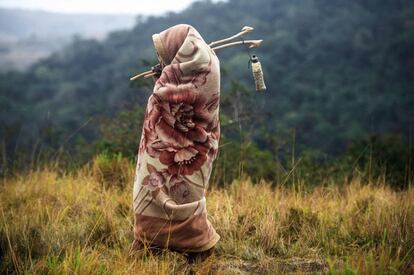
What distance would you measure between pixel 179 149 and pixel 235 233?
2.85 feet

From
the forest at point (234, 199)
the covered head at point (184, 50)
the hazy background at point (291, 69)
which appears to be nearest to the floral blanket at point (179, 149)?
the covered head at point (184, 50)

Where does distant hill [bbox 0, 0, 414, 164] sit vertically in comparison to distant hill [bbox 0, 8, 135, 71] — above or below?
below

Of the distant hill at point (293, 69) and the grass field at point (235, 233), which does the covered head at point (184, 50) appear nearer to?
the grass field at point (235, 233)

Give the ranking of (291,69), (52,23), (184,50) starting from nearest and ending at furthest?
1. (184,50)
2. (291,69)
3. (52,23)

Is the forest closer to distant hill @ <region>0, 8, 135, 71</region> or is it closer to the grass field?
the grass field

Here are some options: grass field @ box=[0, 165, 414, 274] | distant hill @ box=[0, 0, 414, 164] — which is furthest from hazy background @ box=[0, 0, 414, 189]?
grass field @ box=[0, 165, 414, 274]

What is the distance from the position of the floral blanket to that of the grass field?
188mm

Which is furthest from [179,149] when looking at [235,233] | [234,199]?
[234,199]

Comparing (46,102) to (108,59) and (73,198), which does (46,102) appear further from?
(73,198)

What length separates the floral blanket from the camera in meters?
2.83

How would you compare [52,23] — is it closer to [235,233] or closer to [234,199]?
[234,199]

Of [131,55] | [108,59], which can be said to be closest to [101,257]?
[131,55]

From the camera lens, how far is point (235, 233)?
11.2ft

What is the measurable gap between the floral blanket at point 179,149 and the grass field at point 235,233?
0.62ft
